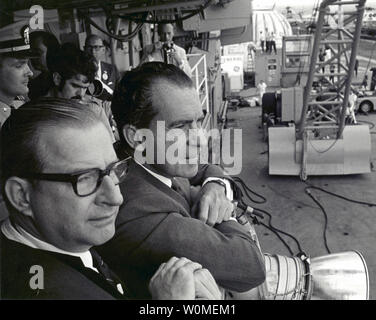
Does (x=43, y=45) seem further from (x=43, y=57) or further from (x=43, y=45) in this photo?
(x=43, y=57)

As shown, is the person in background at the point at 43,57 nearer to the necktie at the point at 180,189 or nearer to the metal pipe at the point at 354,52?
the necktie at the point at 180,189

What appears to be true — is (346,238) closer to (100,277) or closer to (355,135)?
(355,135)

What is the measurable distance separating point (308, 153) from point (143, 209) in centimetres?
747

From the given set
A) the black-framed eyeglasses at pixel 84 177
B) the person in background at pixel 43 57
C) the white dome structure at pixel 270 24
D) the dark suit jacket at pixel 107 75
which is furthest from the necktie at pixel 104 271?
the white dome structure at pixel 270 24

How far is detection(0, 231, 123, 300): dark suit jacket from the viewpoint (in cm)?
106

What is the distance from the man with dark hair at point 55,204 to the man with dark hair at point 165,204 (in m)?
0.21

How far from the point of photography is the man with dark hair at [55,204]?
3.55 ft

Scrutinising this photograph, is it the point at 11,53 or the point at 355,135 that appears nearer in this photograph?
the point at 11,53

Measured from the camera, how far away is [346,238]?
18.6 feet

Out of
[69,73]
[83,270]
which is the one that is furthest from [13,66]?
[83,270]

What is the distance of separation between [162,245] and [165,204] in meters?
0.15

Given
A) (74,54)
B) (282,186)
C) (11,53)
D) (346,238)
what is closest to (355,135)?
(282,186)

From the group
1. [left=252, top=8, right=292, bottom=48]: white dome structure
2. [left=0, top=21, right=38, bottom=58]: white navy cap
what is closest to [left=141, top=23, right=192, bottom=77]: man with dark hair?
[left=0, top=21, right=38, bottom=58]: white navy cap
